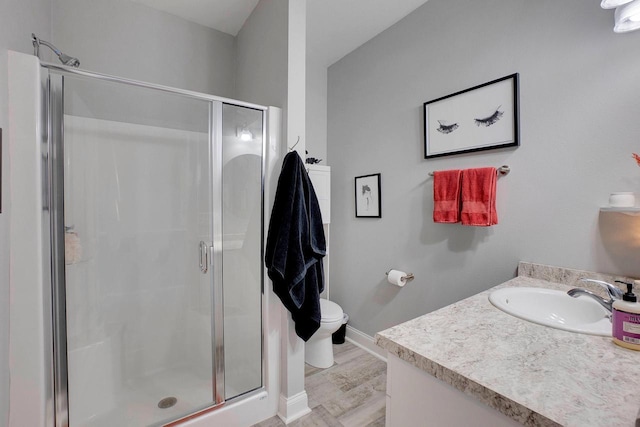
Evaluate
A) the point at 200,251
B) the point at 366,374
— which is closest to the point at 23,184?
the point at 200,251

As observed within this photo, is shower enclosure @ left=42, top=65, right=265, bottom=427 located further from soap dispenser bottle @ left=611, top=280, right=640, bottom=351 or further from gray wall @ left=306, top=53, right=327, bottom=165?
soap dispenser bottle @ left=611, top=280, right=640, bottom=351

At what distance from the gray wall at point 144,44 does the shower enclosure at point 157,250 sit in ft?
1.72

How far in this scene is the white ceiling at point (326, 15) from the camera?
1.90 meters

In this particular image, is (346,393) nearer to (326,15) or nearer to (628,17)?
(628,17)

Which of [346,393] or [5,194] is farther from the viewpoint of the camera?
[346,393]

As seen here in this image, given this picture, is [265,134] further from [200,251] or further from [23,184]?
[23,184]

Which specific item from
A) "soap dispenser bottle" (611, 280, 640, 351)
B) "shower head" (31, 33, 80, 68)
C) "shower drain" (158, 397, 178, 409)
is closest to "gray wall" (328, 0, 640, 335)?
"soap dispenser bottle" (611, 280, 640, 351)

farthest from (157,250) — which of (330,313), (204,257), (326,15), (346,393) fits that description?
(326,15)

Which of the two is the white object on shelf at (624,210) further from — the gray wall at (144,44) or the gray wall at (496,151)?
the gray wall at (144,44)

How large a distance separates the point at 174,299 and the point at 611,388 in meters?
2.20

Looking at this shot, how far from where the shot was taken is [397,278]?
1.99 metres

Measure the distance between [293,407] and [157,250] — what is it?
140 cm

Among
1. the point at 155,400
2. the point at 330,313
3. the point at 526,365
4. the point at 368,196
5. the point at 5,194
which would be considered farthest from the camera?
A: the point at 368,196

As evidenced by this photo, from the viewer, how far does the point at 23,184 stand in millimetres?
1045
